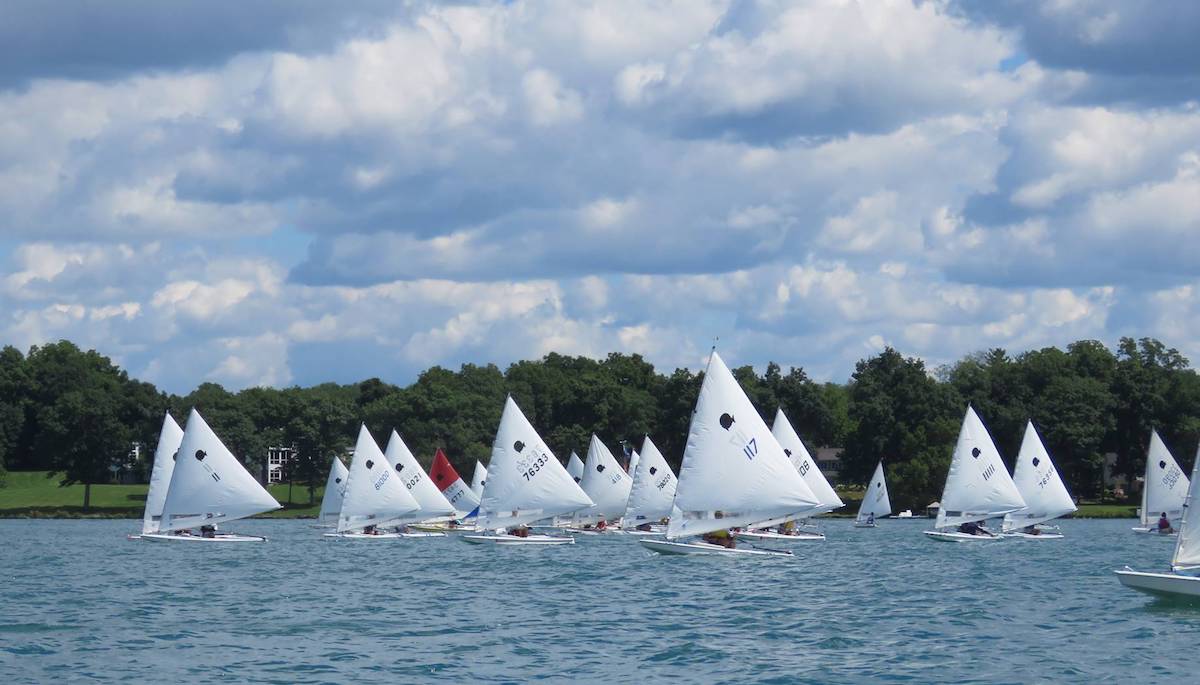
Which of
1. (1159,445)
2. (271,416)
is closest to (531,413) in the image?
(271,416)

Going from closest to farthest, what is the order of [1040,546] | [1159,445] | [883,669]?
[883,669]
[1040,546]
[1159,445]

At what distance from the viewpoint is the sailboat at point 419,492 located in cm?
8419

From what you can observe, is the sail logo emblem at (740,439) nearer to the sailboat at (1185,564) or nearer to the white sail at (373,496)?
the sailboat at (1185,564)

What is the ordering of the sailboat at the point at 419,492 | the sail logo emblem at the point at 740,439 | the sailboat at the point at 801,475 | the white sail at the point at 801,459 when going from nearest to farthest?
the sail logo emblem at the point at 740,439
the sailboat at the point at 801,475
the white sail at the point at 801,459
the sailboat at the point at 419,492

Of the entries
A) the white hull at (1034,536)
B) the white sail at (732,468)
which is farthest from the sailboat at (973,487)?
the white sail at (732,468)

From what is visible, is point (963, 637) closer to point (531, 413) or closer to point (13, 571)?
point (13, 571)

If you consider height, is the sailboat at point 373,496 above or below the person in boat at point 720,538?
above

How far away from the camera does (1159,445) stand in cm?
9094

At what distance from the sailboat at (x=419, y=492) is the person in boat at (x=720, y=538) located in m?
26.3

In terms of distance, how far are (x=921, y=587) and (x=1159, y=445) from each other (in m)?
45.3

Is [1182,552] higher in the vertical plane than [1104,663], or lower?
higher

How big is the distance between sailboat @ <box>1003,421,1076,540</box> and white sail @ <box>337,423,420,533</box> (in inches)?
1186

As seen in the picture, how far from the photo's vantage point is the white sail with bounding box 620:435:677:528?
231 feet

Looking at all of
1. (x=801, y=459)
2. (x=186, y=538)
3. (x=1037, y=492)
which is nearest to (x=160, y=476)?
(x=186, y=538)
